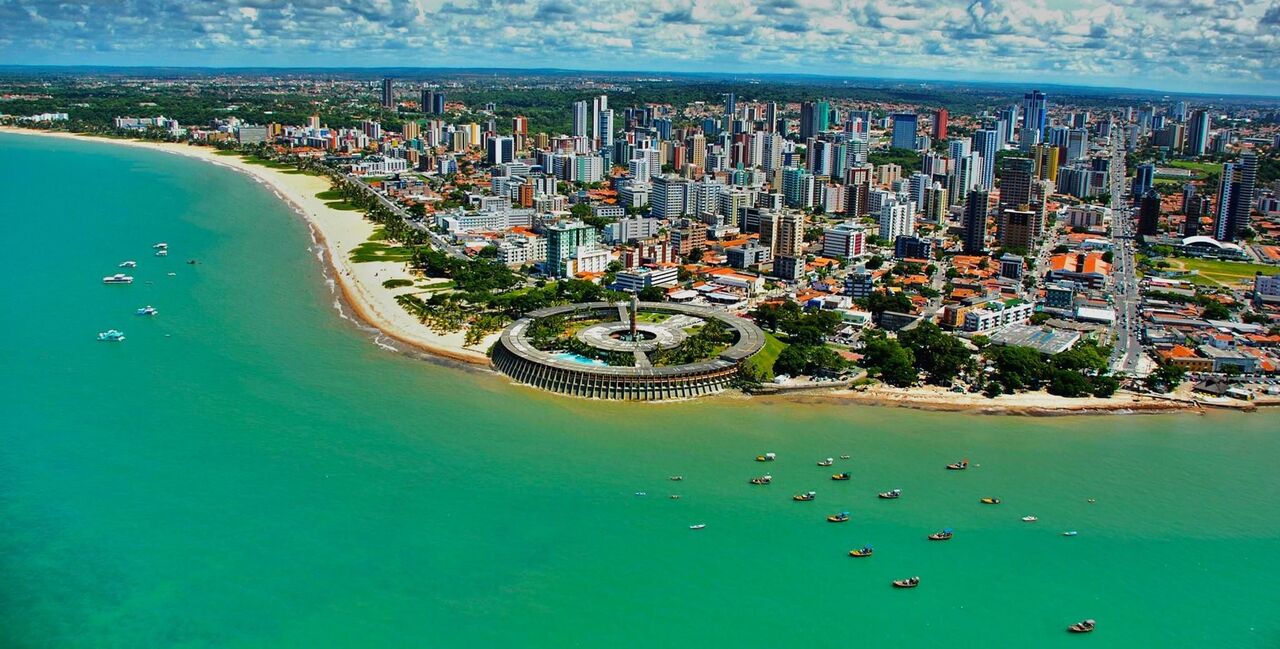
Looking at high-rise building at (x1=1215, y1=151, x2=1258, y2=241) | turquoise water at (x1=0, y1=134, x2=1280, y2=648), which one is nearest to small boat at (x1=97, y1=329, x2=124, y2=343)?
turquoise water at (x1=0, y1=134, x2=1280, y2=648)

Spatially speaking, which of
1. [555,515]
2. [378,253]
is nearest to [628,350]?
[555,515]

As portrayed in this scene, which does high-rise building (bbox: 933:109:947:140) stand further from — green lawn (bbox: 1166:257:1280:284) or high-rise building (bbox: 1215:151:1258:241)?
green lawn (bbox: 1166:257:1280:284)

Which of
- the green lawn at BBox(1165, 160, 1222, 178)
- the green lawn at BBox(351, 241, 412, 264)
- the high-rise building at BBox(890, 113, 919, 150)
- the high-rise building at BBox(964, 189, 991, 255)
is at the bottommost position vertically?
the green lawn at BBox(351, 241, 412, 264)

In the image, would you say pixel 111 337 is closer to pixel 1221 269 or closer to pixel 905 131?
pixel 1221 269

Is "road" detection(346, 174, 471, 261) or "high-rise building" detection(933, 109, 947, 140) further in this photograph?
"high-rise building" detection(933, 109, 947, 140)

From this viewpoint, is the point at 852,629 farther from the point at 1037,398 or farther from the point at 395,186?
the point at 395,186

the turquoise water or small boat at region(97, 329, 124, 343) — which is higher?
small boat at region(97, 329, 124, 343)
